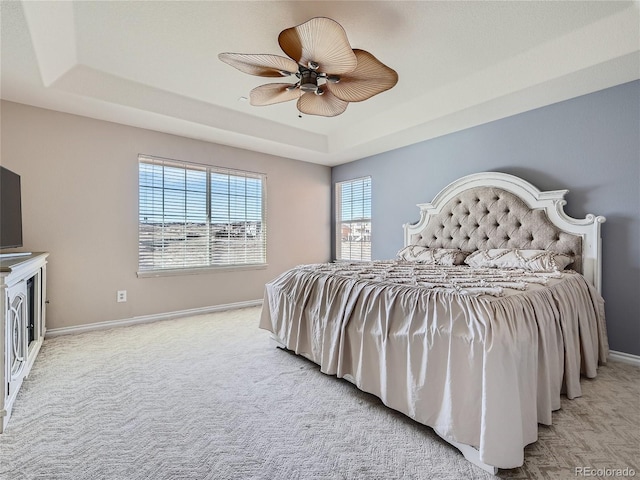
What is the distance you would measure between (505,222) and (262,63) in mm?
2612

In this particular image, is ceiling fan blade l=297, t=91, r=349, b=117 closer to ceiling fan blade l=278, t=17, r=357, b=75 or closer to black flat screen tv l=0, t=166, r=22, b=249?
ceiling fan blade l=278, t=17, r=357, b=75

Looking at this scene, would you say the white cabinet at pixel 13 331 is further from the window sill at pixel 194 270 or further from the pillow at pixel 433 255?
the pillow at pixel 433 255

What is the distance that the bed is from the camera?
4.36 ft

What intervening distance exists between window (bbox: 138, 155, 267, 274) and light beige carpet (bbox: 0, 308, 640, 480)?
1.54 meters

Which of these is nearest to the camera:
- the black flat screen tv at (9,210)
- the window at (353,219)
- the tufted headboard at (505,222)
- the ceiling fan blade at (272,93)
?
the black flat screen tv at (9,210)

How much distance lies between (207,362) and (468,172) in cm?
329

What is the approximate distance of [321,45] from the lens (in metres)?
1.75

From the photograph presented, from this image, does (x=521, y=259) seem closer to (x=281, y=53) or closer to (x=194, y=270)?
(x=281, y=53)

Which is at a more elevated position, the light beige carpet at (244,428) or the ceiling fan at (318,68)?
the ceiling fan at (318,68)

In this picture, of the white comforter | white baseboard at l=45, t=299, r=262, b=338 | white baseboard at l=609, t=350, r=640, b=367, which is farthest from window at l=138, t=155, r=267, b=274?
white baseboard at l=609, t=350, r=640, b=367

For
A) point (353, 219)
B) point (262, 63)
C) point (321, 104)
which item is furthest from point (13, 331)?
point (353, 219)

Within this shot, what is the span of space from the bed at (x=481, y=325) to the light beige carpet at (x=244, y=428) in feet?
0.39

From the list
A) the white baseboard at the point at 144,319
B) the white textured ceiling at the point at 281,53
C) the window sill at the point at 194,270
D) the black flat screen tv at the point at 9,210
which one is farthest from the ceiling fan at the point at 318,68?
the white baseboard at the point at 144,319

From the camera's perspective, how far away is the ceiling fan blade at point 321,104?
240cm
